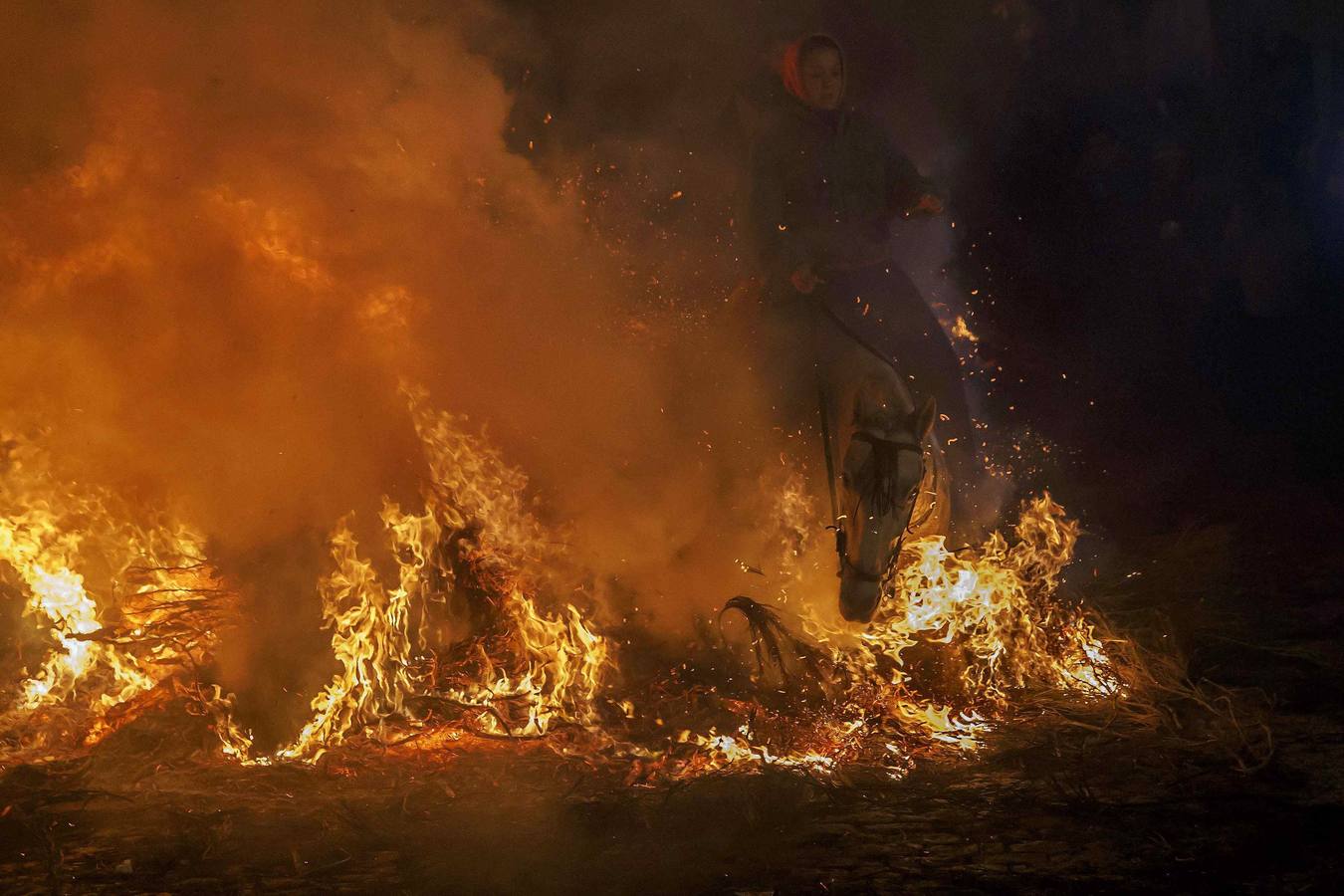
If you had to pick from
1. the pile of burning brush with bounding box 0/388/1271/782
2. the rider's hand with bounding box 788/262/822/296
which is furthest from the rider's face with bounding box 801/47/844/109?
the pile of burning brush with bounding box 0/388/1271/782

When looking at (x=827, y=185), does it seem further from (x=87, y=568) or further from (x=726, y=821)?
(x=87, y=568)

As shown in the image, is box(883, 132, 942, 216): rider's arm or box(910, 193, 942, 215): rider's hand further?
box(883, 132, 942, 216): rider's arm

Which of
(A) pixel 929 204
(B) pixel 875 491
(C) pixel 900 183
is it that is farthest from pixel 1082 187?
(B) pixel 875 491

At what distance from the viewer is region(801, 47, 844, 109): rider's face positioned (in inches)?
323

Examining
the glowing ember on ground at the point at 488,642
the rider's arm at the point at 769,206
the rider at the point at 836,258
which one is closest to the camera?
the glowing ember on ground at the point at 488,642

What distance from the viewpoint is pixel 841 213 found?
8.55 m

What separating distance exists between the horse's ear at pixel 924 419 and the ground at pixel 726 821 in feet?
6.88

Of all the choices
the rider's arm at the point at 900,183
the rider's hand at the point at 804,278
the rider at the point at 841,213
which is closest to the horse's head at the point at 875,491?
the rider's hand at the point at 804,278

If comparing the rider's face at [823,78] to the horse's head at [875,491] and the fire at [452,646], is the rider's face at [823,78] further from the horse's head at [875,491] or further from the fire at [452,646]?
the fire at [452,646]

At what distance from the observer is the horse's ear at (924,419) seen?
667 centimetres

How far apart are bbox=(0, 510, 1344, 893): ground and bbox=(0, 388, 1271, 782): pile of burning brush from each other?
15.8 inches

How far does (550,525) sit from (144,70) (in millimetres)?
4971

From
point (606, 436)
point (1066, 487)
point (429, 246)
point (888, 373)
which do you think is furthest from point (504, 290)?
point (1066, 487)

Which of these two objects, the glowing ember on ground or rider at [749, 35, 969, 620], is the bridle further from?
rider at [749, 35, 969, 620]
